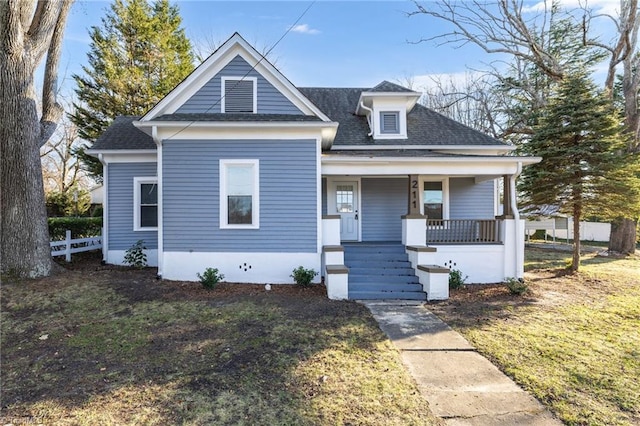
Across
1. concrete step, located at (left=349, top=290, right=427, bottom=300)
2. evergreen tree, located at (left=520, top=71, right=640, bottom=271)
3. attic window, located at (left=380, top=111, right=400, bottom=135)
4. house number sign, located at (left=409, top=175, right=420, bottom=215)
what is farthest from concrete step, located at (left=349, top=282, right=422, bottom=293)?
evergreen tree, located at (left=520, top=71, right=640, bottom=271)

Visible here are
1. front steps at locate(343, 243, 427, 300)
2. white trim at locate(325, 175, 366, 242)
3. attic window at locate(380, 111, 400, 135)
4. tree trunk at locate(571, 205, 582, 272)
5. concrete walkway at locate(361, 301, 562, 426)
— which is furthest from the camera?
attic window at locate(380, 111, 400, 135)

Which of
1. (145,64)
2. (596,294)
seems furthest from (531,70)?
(145,64)

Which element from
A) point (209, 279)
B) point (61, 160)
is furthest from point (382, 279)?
point (61, 160)

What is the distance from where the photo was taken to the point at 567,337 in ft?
16.8

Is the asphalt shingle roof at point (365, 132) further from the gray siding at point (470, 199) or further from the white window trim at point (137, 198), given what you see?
the gray siding at point (470, 199)

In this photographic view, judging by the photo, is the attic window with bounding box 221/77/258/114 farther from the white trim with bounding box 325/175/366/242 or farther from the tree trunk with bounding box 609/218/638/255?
the tree trunk with bounding box 609/218/638/255

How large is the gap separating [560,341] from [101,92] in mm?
25179

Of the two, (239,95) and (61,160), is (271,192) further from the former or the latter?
(61,160)

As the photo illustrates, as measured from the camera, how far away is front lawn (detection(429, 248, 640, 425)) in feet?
11.0

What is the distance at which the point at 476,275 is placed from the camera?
29.9 feet

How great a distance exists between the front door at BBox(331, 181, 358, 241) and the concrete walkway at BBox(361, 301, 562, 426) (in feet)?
16.4

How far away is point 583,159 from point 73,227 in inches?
729

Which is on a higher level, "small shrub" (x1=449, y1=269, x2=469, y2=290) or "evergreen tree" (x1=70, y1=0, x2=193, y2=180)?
"evergreen tree" (x1=70, y1=0, x2=193, y2=180)

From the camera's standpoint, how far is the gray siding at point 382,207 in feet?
35.6
